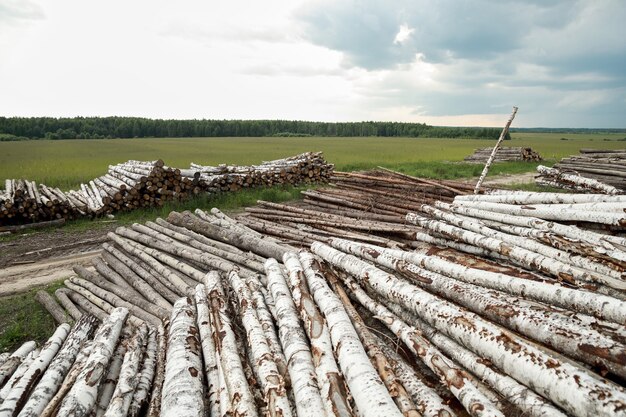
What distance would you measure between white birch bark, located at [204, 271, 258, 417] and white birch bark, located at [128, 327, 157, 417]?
0.71 metres

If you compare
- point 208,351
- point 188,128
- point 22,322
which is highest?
point 188,128

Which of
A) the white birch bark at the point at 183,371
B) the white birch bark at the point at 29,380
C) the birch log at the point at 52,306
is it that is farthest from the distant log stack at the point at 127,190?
the white birch bark at the point at 183,371

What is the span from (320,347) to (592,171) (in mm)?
17288

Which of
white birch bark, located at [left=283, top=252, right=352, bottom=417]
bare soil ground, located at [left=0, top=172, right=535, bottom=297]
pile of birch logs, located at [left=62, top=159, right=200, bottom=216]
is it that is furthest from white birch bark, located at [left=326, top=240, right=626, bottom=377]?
pile of birch logs, located at [left=62, top=159, right=200, bottom=216]

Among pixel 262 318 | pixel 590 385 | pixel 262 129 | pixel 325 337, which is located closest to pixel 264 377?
pixel 325 337

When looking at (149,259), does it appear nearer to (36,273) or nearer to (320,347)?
(36,273)

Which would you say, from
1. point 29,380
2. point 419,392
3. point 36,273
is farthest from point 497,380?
point 36,273

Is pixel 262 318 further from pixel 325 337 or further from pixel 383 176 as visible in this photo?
pixel 383 176

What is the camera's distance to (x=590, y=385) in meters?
2.33

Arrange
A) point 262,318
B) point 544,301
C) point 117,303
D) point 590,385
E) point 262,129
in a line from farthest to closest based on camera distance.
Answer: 1. point 262,129
2. point 117,303
3. point 262,318
4. point 544,301
5. point 590,385

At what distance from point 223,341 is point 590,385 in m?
2.85

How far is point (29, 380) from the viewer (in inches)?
161

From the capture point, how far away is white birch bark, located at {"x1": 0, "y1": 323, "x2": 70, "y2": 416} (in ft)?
A: 11.9

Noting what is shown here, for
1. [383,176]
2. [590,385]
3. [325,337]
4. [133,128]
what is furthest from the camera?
[133,128]
